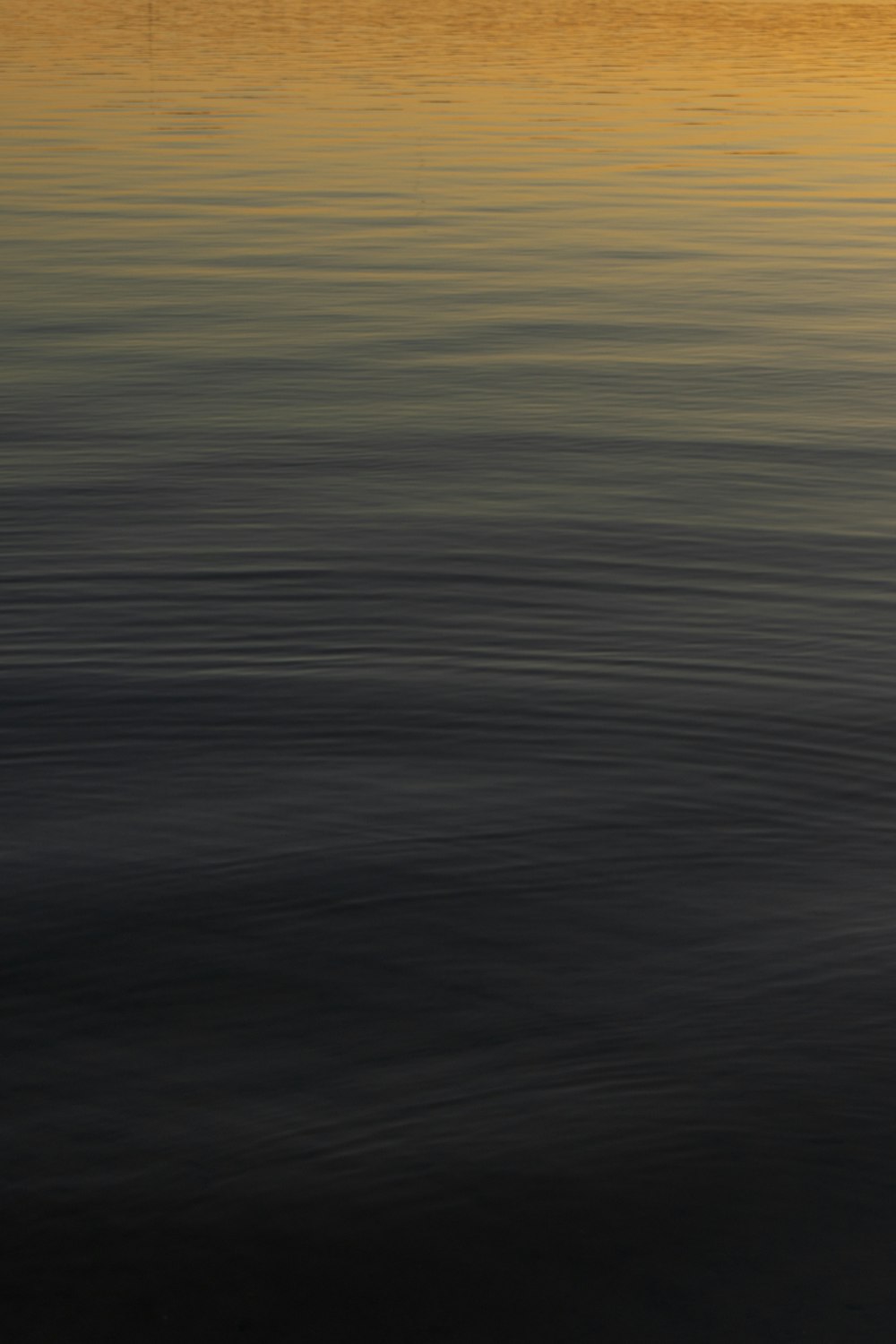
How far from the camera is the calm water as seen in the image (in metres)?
Result: 4.26

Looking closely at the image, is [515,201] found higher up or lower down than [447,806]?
higher up

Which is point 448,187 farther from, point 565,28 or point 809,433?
point 565,28

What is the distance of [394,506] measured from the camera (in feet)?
34.8

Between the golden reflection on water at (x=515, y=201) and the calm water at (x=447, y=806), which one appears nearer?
the calm water at (x=447, y=806)

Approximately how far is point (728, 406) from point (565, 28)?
1898 inches

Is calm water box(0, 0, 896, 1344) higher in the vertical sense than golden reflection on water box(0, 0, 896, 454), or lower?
lower

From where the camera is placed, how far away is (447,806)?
21.6ft

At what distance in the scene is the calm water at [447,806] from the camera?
426 centimetres

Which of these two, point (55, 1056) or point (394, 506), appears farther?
point (394, 506)

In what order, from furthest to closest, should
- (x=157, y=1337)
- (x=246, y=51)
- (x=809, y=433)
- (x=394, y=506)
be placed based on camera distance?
(x=246, y=51) → (x=809, y=433) → (x=394, y=506) → (x=157, y=1337)

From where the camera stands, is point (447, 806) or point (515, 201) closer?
point (447, 806)

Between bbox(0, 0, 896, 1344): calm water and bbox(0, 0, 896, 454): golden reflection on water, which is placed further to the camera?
bbox(0, 0, 896, 454): golden reflection on water

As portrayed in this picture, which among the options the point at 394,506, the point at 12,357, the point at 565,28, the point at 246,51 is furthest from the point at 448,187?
the point at 565,28

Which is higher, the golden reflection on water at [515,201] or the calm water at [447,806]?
the golden reflection on water at [515,201]
